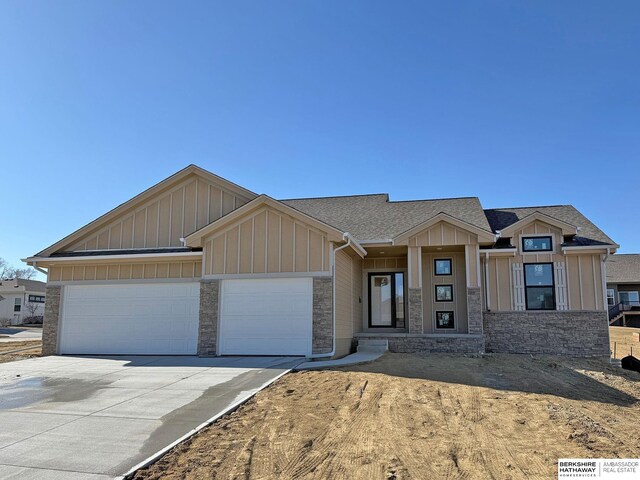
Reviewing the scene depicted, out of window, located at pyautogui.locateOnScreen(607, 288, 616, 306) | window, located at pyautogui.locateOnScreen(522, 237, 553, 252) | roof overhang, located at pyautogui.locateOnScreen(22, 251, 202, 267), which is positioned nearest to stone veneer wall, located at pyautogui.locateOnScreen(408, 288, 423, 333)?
window, located at pyautogui.locateOnScreen(522, 237, 553, 252)

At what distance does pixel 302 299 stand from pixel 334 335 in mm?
1266

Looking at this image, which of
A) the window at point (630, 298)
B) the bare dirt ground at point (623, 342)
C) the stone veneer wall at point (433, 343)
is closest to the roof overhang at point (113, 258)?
the stone veneer wall at point (433, 343)

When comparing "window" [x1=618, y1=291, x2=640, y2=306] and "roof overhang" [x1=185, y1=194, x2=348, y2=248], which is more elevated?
"roof overhang" [x1=185, y1=194, x2=348, y2=248]

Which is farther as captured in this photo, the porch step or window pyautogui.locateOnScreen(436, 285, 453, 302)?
window pyautogui.locateOnScreen(436, 285, 453, 302)

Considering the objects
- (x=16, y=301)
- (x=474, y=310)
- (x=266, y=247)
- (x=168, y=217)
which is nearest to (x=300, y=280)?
(x=266, y=247)

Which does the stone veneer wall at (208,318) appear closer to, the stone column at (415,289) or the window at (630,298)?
the stone column at (415,289)

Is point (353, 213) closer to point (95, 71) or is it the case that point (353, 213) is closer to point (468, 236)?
point (468, 236)

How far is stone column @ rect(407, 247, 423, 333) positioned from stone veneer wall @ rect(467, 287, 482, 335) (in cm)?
145

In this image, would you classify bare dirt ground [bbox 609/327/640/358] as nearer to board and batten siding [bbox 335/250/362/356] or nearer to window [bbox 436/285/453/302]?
window [bbox 436/285/453/302]

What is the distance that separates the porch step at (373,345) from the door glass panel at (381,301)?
1.91m

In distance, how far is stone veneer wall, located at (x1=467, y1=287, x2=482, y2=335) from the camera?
13773mm

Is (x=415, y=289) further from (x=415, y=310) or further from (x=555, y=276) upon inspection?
(x=555, y=276)

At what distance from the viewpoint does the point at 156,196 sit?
14.9 m

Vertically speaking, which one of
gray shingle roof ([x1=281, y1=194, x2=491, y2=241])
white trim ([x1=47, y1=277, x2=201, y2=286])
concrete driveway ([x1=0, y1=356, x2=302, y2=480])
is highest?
gray shingle roof ([x1=281, y1=194, x2=491, y2=241])
